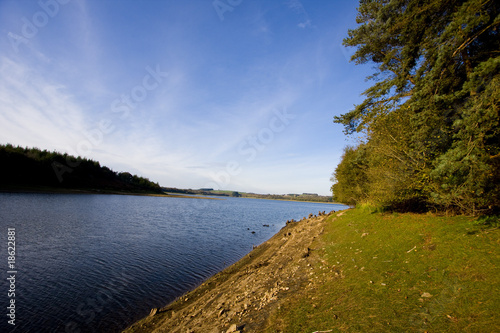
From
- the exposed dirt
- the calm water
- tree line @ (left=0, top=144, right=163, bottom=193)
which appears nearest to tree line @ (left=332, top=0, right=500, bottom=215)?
the exposed dirt

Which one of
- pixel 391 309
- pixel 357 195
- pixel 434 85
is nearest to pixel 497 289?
pixel 391 309

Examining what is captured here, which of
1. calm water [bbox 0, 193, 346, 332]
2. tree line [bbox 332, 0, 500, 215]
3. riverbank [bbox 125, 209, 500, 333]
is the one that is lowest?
calm water [bbox 0, 193, 346, 332]

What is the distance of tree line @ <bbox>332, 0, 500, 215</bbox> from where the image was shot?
9617mm

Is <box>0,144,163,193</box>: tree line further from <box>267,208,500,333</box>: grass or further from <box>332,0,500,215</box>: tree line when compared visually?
<box>332,0,500,215</box>: tree line

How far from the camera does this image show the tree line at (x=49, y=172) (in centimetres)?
7388

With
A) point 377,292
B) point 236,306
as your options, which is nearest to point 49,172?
point 236,306

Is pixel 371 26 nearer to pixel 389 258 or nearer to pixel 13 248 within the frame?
pixel 389 258

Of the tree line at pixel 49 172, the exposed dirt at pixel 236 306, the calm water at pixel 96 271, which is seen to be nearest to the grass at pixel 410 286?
the exposed dirt at pixel 236 306

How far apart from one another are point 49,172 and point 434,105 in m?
125

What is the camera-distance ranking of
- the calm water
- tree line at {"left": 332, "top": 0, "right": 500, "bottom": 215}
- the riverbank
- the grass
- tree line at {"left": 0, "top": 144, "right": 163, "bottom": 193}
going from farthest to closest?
tree line at {"left": 0, "top": 144, "right": 163, "bottom": 193} < the calm water < tree line at {"left": 332, "top": 0, "right": 500, "bottom": 215} < the riverbank < the grass

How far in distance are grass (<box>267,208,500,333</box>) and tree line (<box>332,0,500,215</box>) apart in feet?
7.39

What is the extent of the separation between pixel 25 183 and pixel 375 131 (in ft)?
366

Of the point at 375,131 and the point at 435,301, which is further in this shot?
the point at 375,131

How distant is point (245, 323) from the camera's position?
7453 millimetres
